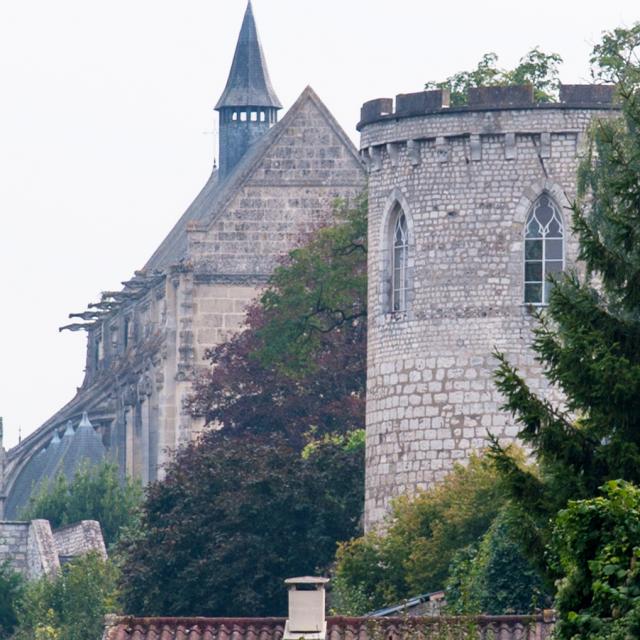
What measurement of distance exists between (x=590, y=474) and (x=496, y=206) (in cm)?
2029

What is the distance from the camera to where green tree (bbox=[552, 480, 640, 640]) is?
1032 inches

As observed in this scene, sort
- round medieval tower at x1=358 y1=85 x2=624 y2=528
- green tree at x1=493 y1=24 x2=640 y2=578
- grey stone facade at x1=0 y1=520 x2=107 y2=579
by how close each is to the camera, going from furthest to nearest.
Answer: grey stone facade at x1=0 y1=520 x2=107 y2=579, round medieval tower at x1=358 y1=85 x2=624 y2=528, green tree at x1=493 y1=24 x2=640 y2=578

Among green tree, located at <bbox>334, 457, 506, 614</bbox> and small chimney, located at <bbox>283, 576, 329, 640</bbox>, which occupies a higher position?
green tree, located at <bbox>334, 457, 506, 614</bbox>


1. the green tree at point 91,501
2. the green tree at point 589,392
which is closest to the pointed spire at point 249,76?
the green tree at point 91,501

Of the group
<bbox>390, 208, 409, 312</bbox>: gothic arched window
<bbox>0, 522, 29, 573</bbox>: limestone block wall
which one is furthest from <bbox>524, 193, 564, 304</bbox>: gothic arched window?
<bbox>0, 522, 29, 573</bbox>: limestone block wall

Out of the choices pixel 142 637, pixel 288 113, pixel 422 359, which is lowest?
pixel 142 637

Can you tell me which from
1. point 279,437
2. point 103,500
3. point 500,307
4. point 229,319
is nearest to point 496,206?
point 500,307

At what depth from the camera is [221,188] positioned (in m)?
103

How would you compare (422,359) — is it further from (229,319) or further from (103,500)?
(229,319)

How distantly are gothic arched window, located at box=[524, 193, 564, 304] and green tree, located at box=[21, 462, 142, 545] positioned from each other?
3390 centimetres

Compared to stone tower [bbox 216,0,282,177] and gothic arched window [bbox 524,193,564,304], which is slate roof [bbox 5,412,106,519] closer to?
stone tower [bbox 216,0,282,177]

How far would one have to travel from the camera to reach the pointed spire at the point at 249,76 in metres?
109

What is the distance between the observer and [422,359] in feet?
173

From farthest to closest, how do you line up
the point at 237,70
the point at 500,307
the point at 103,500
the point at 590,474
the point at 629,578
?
the point at 237,70 < the point at 103,500 < the point at 500,307 < the point at 590,474 < the point at 629,578
